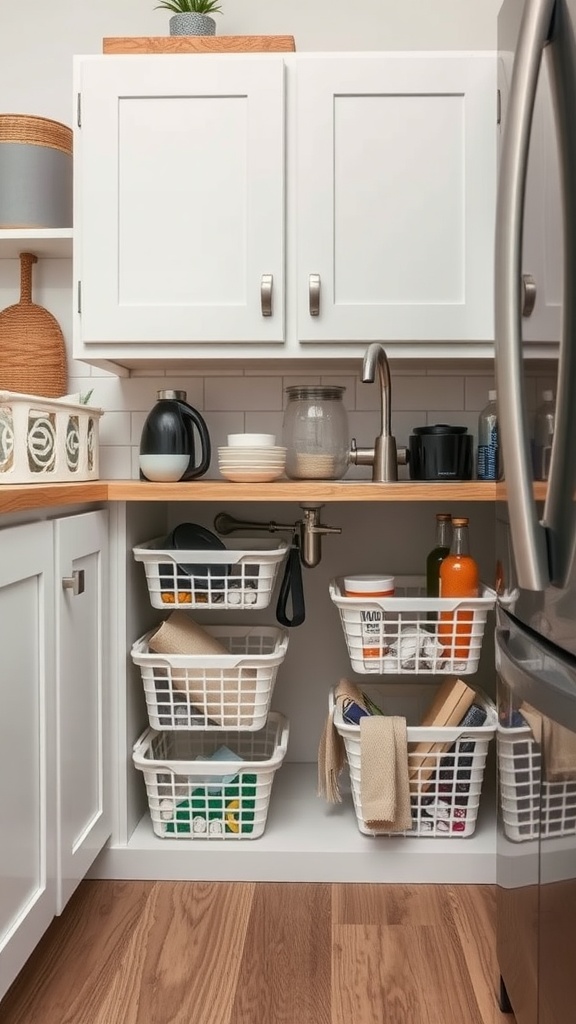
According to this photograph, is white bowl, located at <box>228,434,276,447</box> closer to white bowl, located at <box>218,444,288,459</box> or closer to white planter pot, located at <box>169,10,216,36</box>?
white bowl, located at <box>218,444,288,459</box>

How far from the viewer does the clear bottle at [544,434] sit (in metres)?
0.94

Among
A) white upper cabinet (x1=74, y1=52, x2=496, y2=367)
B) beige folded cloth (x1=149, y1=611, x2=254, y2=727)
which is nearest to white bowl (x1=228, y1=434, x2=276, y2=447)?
white upper cabinet (x1=74, y1=52, x2=496, y2=367)

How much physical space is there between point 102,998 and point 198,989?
0.52 ft

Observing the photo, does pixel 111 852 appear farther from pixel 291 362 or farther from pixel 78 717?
pixel 291 362

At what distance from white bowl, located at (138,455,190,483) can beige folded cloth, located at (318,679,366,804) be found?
2.04 feet

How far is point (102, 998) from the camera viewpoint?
4.64 feet

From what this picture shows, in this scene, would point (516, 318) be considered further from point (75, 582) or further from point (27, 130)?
point (27, 130)

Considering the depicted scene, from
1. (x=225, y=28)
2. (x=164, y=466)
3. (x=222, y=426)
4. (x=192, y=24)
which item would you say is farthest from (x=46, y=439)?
(x=225, y=28)

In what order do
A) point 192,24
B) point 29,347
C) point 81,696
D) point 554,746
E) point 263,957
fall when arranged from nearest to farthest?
1. point 554,746
2. point 263,957
3. point 81,696
4. point 192,24
5. point 29,347

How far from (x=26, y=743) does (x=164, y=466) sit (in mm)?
735

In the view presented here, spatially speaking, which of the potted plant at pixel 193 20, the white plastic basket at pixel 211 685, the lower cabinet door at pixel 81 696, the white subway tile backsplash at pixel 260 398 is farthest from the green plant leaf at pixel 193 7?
the white plastic basket at pixel 211 685

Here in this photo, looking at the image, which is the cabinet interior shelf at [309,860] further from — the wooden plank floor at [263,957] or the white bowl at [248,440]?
the white bowl at [248,440]

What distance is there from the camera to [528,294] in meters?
0.99

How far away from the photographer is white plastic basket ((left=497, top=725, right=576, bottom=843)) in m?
1.00
